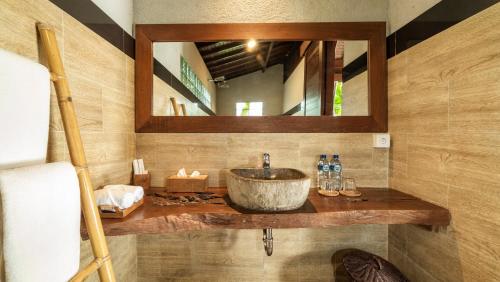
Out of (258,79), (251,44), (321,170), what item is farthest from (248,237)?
(251,44)

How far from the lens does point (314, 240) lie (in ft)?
4.87

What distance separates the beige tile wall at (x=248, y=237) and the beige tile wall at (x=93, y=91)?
0.18 meters

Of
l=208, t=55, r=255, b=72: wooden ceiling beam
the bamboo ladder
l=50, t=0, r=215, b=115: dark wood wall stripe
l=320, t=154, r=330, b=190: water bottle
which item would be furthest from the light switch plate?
the bamboo ladder

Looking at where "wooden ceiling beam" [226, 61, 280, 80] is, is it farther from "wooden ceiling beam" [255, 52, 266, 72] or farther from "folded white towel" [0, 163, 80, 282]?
"folded white towel" [0, 163, 80, 282]

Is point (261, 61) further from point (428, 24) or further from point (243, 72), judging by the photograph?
point (428, 24)

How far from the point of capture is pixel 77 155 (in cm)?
83

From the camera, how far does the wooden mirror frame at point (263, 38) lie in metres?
1.43

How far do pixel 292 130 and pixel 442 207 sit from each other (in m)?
0.81

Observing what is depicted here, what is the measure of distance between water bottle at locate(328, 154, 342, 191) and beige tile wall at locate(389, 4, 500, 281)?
0.33 m

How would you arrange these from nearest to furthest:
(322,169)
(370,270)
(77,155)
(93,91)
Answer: (77,155) < (93,91) < (370,270) < (322,169)

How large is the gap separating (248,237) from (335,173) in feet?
2.23

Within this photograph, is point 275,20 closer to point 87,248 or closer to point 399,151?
point 399,151

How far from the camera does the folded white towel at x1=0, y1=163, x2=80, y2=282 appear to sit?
0.56m

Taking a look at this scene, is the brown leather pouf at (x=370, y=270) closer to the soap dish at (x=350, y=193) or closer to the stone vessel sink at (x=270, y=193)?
the soap dish at (x=350, y=193)
